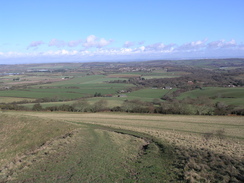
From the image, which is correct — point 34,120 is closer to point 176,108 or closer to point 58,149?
point 58,149

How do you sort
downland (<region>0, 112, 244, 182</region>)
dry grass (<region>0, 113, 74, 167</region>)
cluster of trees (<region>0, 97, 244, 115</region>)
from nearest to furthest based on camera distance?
1. downland (<region>0, 112, 244, 182</region>)
2. dry grass (<region>0, 113, 74, 167</region>)
3. cluster of trees (<region>0, 97, 244, 115</region>)

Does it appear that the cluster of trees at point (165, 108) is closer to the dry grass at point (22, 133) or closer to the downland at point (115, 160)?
the dry grass at point (22, 133)

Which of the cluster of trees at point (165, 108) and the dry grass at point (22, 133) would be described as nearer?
the dry grass at point (22, 133)

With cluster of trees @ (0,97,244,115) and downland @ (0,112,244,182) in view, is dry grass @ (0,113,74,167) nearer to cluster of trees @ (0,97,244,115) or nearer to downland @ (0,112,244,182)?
downland @ (0,112,244,182)

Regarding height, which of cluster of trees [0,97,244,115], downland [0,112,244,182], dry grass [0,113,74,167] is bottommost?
cluster of trees [0,97,244,115]

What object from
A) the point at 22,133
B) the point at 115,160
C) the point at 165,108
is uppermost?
the point at 115,160

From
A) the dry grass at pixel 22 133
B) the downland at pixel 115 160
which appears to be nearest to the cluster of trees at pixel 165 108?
the dry grass at pixel 22 133

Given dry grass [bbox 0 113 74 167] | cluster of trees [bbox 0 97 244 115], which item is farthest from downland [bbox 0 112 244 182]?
cluster of trees [bbox 0 97 244 115]

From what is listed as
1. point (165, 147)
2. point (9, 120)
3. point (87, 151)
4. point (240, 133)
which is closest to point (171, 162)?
point (165, 147)

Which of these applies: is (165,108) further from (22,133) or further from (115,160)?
(115,160)

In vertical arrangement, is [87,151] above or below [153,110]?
above

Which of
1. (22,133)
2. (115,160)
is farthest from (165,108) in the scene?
(115,160)
